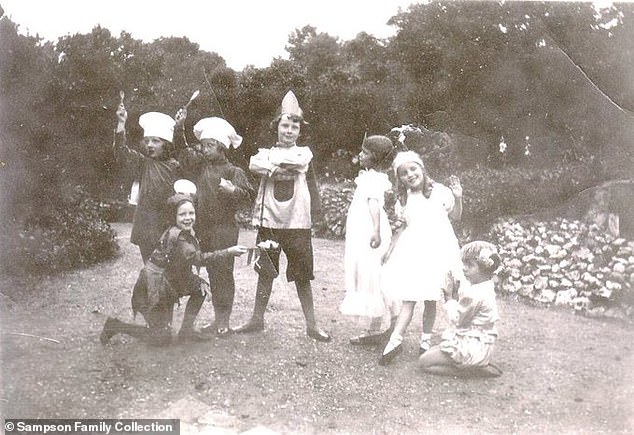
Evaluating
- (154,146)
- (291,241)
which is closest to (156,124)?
(154,146)

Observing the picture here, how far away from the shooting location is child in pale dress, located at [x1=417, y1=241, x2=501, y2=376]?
304 centimetres

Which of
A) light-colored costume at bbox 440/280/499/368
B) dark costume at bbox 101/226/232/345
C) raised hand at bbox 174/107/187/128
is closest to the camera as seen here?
light-colored costume at bbox 440/280/499/368

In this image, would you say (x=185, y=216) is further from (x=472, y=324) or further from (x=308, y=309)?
(x=472, y=324)

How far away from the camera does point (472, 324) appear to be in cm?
310

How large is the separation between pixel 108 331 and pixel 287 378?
0.99 meters

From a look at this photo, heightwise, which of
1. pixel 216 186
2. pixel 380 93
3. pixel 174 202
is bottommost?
pixel 174 202

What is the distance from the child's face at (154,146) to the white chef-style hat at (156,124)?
0.08 feet

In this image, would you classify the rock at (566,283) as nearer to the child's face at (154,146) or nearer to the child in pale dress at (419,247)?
the child in pale dress at (419,247)

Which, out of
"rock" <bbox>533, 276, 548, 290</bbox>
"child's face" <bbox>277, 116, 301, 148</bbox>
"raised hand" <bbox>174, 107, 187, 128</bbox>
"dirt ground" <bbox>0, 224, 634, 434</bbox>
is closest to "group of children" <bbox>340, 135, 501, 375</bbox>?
"dirt ground" <bbox>0, 224, 634, 434</bbox>

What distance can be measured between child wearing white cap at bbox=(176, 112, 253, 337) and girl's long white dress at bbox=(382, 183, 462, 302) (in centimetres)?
94

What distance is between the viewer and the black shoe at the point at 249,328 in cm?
349

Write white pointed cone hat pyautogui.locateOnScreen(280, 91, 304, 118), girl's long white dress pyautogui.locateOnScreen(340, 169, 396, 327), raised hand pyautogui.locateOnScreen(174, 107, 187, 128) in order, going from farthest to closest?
girl's long white dress pyautogui.locateOnScreen(340, 169, 396, 327), white pointed cone hat pyautogui.locateOnScreen(280, 91, 304, 118), raised hand pyautogui.locateOnScreen(174, 107, 187, 128)

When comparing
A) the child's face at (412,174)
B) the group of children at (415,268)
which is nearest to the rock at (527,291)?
the group of children at (415,268)

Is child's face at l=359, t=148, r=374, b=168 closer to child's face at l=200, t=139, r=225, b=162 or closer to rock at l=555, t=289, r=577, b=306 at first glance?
child's face at l=200, t=139, r=225, b=162
